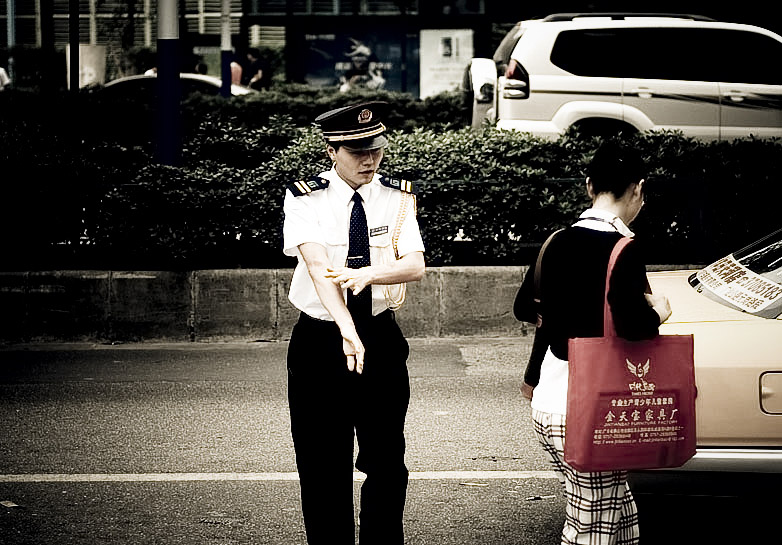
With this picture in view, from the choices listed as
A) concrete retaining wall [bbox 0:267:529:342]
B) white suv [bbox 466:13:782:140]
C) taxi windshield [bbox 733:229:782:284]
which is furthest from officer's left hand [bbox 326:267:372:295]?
white suv [bbox 466:13:782:140]

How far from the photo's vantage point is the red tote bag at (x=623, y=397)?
404 cm

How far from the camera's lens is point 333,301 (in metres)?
4.30

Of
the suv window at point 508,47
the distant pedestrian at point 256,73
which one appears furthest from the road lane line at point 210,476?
the distant pedestrian at point 256,73

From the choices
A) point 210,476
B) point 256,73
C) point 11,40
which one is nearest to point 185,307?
point 210,476

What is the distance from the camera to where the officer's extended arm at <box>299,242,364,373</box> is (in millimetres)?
4262

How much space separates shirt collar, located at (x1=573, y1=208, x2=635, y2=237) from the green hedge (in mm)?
5639

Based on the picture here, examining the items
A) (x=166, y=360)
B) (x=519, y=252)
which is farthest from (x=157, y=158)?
(x=519, y=252)

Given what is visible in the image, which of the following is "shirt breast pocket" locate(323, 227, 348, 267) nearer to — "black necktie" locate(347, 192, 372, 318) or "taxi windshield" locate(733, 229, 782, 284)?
"black necktie" locate(347, 192, 372, 318)

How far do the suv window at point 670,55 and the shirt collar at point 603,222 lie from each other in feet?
30.8

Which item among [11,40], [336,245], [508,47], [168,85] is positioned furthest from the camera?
[11,40]

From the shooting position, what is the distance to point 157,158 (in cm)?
1027

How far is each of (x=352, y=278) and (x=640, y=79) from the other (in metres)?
9.65

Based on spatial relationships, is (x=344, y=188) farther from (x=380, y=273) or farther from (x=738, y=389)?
(x=738, y=389)

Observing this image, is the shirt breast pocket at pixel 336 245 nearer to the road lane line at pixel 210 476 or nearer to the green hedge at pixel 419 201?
the road lane line at pixel 210 476
